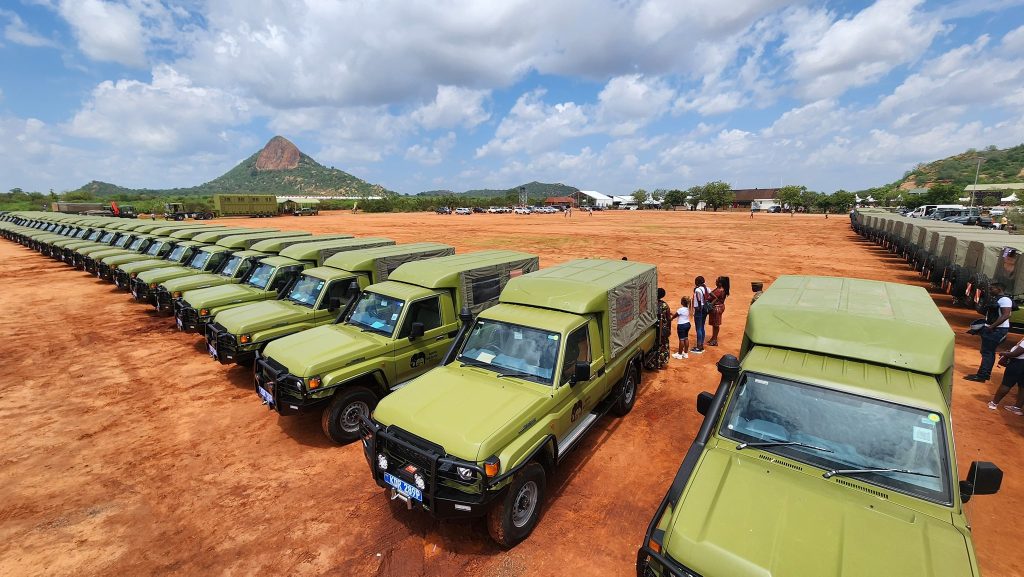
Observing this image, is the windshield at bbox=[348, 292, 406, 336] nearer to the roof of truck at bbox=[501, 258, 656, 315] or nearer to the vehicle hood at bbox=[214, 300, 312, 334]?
the vehicle hood at bbox=[214, 300, 312, 334]

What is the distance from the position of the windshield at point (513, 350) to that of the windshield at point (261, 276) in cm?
731

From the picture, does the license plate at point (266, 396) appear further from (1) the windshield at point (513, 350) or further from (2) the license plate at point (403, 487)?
(1) the windshield at point (513, 350)

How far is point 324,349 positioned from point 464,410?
125 inches

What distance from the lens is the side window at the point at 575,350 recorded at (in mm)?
5444

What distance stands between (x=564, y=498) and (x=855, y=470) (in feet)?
10.5

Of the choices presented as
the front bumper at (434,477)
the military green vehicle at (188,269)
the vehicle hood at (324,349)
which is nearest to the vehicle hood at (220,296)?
the military green vehicle at (188,269)

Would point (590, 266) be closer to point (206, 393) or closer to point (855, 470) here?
point (855, 470)

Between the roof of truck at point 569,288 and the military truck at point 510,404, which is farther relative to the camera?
the roof of truck at point 569,288

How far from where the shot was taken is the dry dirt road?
461cm

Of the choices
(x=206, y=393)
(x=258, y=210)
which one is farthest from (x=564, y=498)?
(x=258, y=210)

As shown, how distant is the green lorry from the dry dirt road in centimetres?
86

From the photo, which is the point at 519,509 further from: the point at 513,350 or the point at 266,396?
the point at 266,396

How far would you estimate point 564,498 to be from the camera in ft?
17.9

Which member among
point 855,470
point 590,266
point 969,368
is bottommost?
point 969,368
